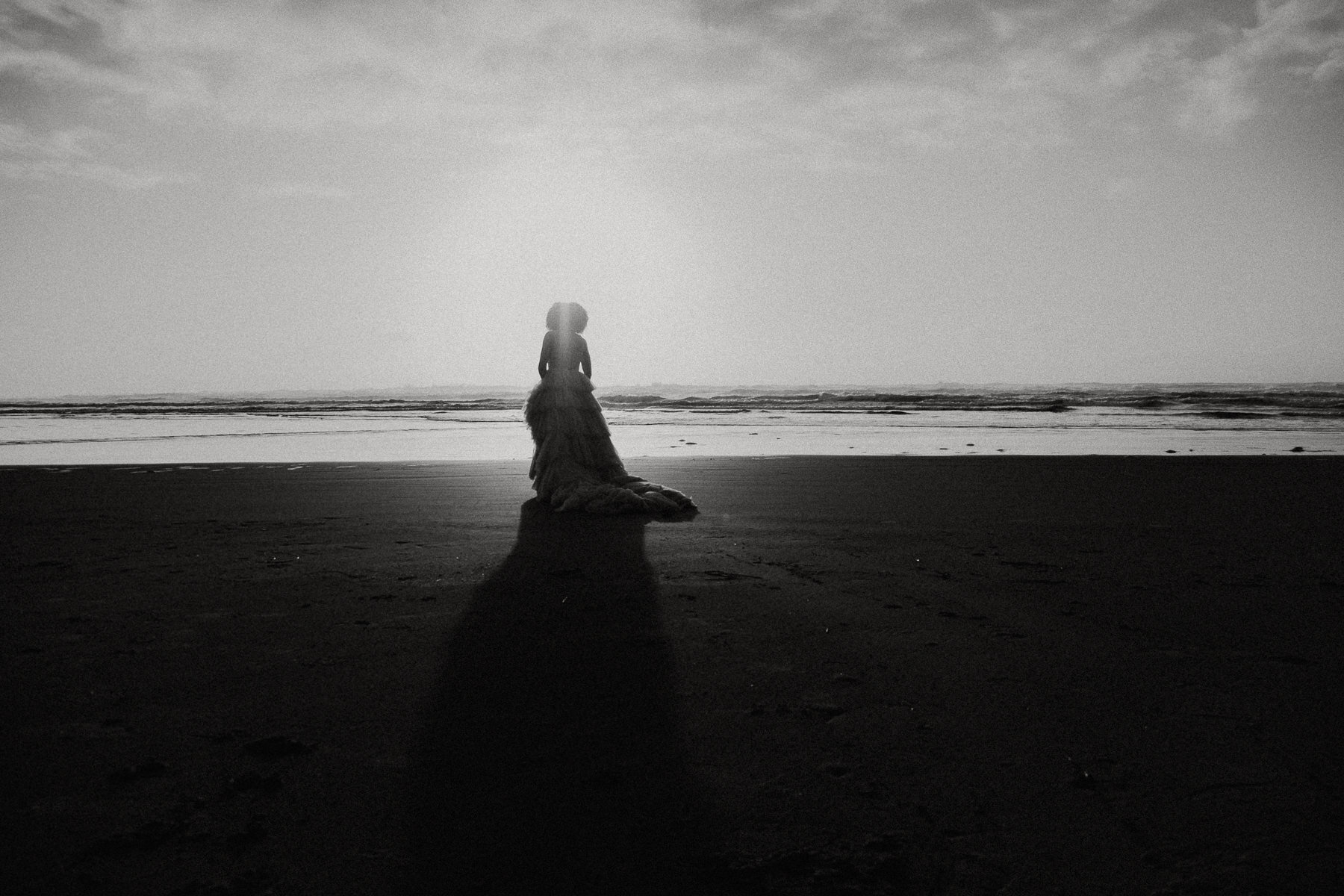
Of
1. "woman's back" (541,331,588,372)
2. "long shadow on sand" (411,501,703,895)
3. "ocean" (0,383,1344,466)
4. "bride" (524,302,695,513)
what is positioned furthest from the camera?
"ocean" (0,383,1344,466)

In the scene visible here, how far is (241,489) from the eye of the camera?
388 inches

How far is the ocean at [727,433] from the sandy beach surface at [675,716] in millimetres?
9319

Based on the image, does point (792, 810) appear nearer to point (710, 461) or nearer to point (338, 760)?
point (338, 760)

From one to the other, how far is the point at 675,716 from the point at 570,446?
582 cm

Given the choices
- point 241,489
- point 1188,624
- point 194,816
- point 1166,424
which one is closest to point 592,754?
point 194,816

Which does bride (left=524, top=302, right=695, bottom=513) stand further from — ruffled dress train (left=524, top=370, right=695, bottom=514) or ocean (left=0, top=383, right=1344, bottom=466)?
ocean (left=0, top=383, right=1344, bottom=466)

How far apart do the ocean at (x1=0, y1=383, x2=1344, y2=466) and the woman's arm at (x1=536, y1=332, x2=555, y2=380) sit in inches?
248

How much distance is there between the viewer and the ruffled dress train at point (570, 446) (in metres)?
8.13

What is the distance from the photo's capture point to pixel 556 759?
2453 mm

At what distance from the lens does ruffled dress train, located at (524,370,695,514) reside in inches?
320

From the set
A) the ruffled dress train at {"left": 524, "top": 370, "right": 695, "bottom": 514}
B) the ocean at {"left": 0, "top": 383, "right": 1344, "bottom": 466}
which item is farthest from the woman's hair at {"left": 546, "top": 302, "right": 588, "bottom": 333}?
the ocean at {"left": 0, "top": 383, "right": 1344, "bottom": 466}

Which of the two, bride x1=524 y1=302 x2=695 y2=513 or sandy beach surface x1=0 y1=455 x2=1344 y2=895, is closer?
sandy beach surface x1=0 y1=455 x2=1344 y2=895

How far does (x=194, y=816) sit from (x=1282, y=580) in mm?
6020

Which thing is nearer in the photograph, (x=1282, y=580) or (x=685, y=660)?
(x=685, y=660)
